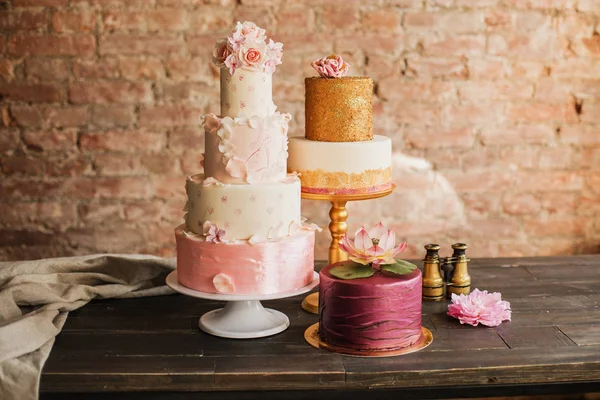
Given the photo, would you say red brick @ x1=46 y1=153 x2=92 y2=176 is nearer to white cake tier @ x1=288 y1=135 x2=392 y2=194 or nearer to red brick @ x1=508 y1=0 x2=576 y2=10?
white cake tier @ x1=288 y1=135 x2=392 y2=194

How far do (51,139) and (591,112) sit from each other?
6.98 feet

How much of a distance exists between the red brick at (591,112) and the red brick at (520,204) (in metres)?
0.38

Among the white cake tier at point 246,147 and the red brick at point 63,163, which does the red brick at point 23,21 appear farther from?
the white cake tier at point 246,147

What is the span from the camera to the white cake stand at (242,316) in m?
1.88

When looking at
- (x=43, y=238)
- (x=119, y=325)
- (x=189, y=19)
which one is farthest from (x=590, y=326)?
(x=43, y=238)

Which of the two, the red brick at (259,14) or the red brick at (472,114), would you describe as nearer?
the red brick at (259,14)

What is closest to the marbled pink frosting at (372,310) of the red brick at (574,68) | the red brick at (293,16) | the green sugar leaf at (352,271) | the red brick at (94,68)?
the green sugar leaf at (352,271)

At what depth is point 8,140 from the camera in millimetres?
3082

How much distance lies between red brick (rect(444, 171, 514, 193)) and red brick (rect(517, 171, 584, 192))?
0.19 ft

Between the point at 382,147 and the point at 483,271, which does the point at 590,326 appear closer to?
the point at 483,271

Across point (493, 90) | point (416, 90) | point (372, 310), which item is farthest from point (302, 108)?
point (372, 310)

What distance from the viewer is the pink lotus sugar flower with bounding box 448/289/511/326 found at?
199 centimetres

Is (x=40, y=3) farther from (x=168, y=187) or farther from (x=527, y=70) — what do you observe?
(x=527, y=70)

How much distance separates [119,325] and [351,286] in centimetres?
60
